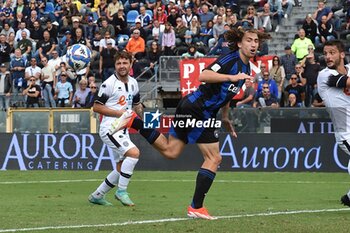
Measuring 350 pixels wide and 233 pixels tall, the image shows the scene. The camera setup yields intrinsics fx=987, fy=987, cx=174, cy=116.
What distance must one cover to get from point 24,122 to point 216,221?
14234 millimetres

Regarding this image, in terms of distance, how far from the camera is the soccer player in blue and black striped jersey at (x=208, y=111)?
38.8 ft

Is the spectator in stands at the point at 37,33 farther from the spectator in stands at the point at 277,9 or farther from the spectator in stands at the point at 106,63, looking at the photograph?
the spectator in stands at the point at 277,9

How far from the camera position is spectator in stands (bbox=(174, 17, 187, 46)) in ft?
102

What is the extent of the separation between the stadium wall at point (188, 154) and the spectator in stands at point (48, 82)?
5.66 metres

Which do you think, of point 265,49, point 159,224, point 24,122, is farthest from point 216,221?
point 265,49

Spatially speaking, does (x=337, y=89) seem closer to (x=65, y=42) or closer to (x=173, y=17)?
(x=173, y=17)

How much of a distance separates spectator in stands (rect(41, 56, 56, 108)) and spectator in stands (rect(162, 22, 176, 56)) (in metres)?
3.58

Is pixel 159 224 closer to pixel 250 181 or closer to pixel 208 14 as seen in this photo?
pixel 250 181

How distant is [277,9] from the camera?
31.5 metres

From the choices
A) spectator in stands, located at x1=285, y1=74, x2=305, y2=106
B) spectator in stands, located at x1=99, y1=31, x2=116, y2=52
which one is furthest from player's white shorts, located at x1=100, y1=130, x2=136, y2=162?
spectator in stands, located at x1=99, y1=31, x2=116, y2=52

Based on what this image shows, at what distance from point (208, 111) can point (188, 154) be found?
38.2ft

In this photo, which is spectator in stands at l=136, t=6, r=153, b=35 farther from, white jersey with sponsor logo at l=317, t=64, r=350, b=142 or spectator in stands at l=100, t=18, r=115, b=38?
white jersey with sponsor logo at l=317, t=64, r=350, b=142

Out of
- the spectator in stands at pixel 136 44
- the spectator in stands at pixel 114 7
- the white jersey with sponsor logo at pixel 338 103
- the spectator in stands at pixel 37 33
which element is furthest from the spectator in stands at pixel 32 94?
the white jersey with sponsor logo at pixel 338 103

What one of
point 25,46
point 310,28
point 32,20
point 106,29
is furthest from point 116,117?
point 32,20
